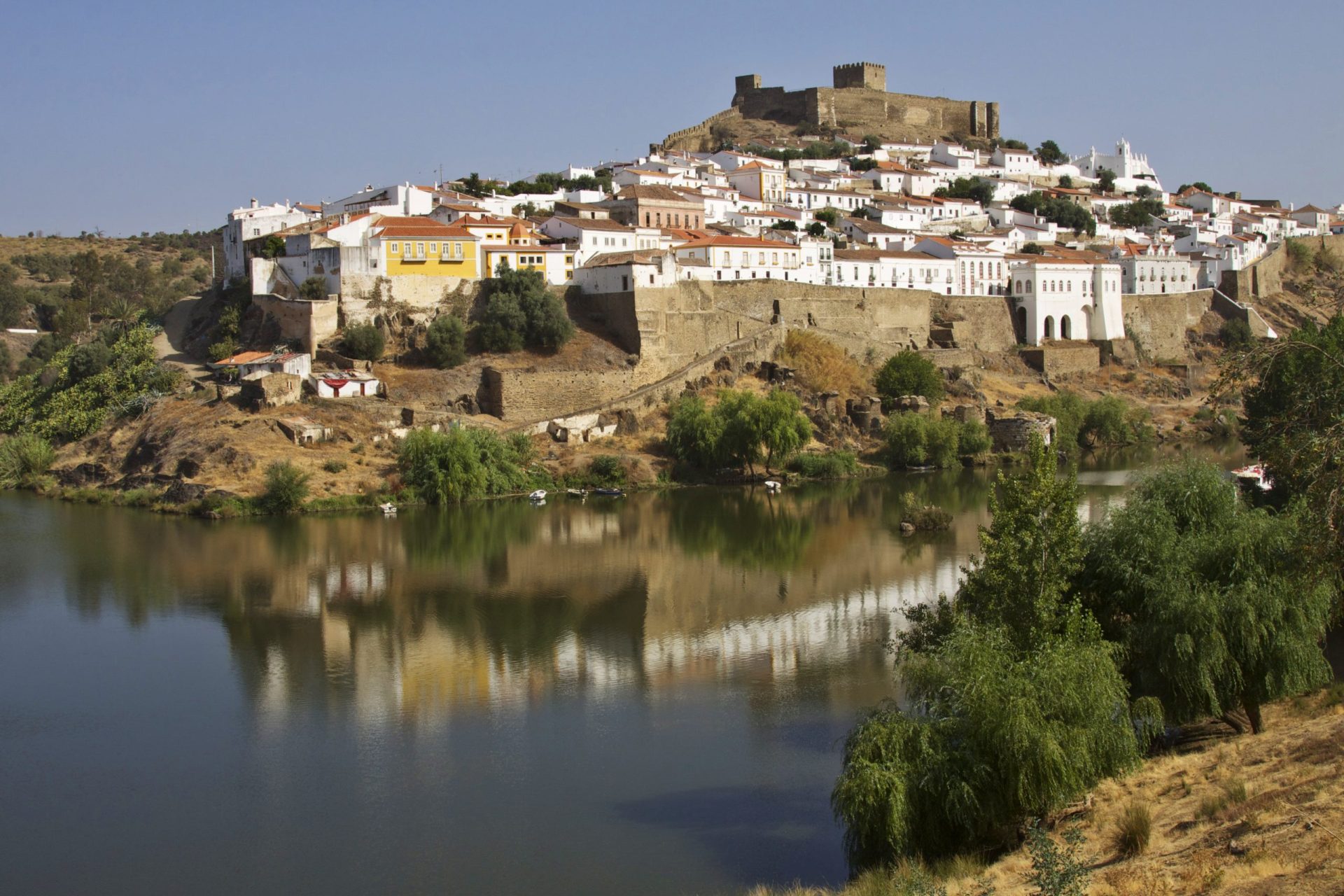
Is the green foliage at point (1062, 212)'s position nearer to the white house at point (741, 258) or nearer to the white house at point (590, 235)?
the white house at point (741, 258)

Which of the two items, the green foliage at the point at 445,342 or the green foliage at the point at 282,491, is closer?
the green foliage at the point at 282,491

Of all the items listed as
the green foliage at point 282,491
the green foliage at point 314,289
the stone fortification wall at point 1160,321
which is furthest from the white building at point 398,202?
the stone fortification wall at point 1160,321

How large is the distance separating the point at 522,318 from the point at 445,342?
2274mm

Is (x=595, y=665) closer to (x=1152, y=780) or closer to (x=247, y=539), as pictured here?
(x=1152, y=780)

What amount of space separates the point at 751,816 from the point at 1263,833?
188 inches

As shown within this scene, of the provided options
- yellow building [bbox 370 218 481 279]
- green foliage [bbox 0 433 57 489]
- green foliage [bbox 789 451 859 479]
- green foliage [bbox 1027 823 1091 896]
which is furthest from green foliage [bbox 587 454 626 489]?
green foliage [bbox 1027 823 1091 896]

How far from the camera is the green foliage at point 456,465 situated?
98.7ft

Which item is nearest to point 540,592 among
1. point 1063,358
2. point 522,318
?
point 522,318

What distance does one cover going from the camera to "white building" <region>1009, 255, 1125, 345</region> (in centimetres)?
4597

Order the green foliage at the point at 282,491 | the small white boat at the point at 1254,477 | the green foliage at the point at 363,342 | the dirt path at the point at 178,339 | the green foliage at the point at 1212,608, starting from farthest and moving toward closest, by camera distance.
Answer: the dirt path at the point at 178,339 < the green foliage at the point at 363,342 < the green foliage at the point at 282,491 < the small white boat at the point at 1254,477 < the green foliage at the point at 1212,608

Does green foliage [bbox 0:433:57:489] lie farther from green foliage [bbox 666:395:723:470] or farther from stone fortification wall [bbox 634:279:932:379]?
green foliage [bbox 666:395:723:470]

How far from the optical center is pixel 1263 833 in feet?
30.9

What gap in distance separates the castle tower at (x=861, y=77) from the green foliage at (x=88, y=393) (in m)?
48.8

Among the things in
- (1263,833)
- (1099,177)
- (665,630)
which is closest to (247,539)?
(665,630)
